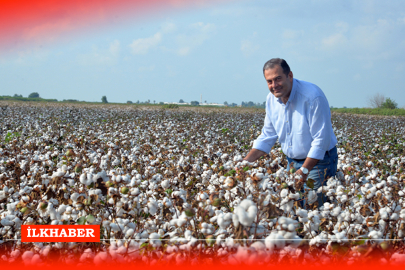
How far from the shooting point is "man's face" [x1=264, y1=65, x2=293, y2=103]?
3.36 meters

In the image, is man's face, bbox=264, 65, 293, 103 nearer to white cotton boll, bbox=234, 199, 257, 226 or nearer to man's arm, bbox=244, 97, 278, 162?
man's arm, bbox=244, 97, 278, 162

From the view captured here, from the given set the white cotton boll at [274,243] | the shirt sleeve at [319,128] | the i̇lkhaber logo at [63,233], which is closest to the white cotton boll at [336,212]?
the shirt sleeve at [319,128]

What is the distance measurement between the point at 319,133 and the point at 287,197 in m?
1.44

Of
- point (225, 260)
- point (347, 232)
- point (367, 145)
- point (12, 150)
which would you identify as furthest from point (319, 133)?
point (367, 145)

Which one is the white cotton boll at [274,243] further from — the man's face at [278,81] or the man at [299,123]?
the man's face at [278,81]

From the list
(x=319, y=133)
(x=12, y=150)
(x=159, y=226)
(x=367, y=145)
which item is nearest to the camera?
(x=159, y=226)

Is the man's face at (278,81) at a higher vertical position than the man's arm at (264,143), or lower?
higher

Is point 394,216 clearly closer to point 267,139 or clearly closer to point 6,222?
point 267,139

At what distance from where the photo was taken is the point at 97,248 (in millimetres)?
2291

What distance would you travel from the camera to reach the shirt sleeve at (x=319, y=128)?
11.0 feet

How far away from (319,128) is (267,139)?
2.19 feet

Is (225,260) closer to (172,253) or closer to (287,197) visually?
(172,253)

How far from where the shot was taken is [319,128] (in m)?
3.47

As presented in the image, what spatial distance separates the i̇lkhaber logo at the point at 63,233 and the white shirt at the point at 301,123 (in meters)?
2.16
